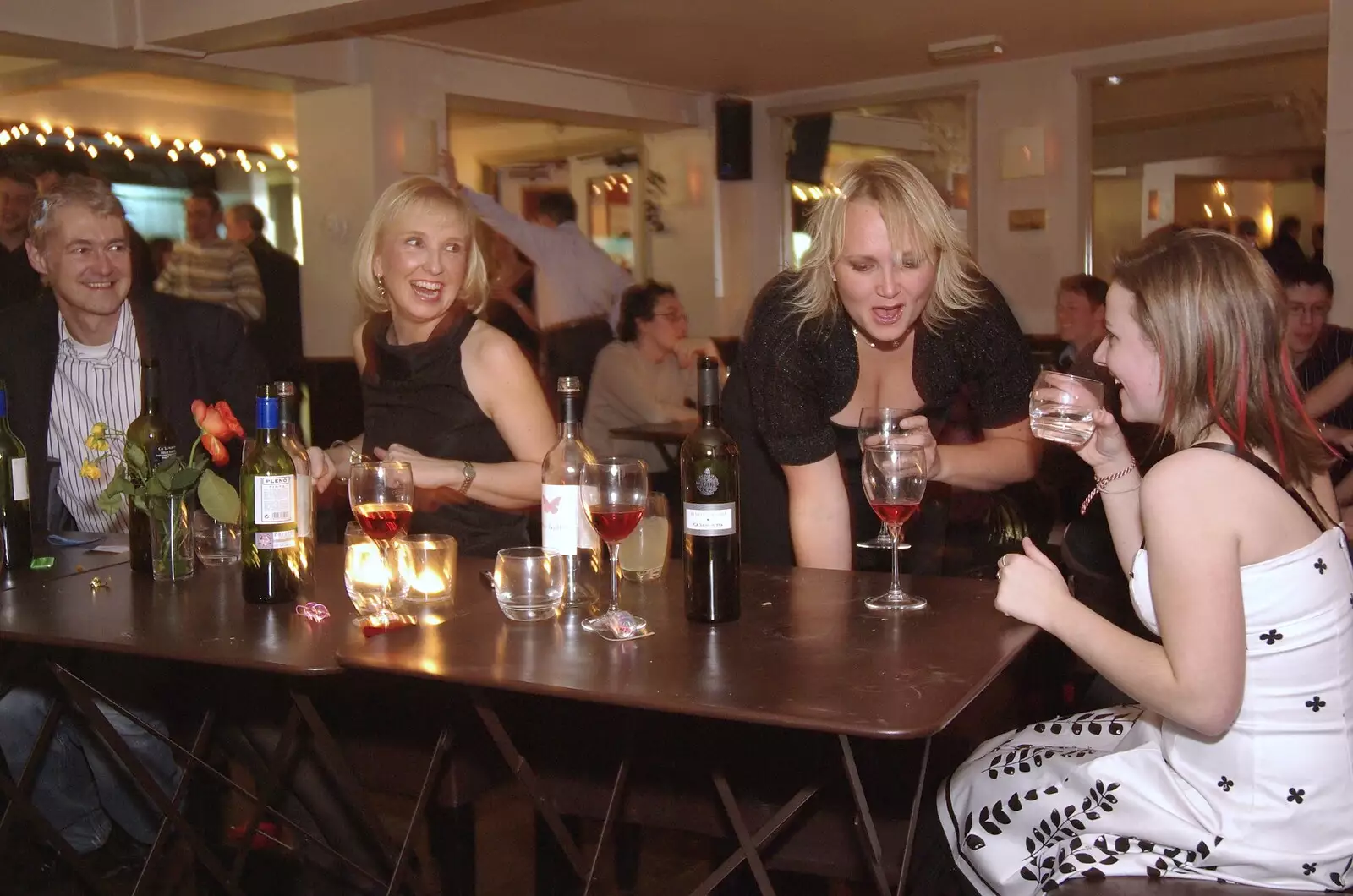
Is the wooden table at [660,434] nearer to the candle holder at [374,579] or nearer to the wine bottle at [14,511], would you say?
the wine bottle at [14,511]

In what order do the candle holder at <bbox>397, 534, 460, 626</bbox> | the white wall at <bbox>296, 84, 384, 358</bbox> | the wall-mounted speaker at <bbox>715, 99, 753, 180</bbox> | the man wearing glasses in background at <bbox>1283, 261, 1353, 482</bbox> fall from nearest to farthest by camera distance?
the candle holder at <bbox>397, 534, 460, 626</bbox>, the man wearing glasses in background at <bbox>1283, 261, 1353, 482</bbox>, the white wall at <bbox>296, 84, 384, 358</bbox>, the wall-mounted speaker at <bbox>715, 99, 753, 180</bbox>

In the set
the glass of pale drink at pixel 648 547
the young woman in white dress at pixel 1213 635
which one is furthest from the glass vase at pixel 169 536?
the young woman in white dress at pixel 1213 635

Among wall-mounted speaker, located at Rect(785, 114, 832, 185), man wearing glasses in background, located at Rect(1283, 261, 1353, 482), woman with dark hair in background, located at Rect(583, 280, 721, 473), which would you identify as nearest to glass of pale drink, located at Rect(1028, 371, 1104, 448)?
man wearing glasses in background, located at Rect(1283, 261, 1353, 482)

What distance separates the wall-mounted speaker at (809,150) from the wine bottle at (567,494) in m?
7.57

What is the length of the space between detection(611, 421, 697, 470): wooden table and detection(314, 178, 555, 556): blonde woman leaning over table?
8.19 feet

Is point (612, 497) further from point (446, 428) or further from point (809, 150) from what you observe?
point (809, 150)

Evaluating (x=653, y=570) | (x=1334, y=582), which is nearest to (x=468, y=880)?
(x=653, y=570)

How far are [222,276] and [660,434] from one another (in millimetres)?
3369

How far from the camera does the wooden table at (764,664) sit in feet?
4.40

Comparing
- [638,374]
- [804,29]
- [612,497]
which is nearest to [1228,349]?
[612,497]

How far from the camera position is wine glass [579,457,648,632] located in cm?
169

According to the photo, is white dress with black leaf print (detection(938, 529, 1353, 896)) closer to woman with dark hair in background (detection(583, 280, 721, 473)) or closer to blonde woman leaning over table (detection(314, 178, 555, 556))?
blonde woman leaning over table (detection(314, 178, 555, 556))

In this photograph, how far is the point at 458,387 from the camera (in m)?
2.61

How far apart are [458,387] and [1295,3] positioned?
5728 mm
